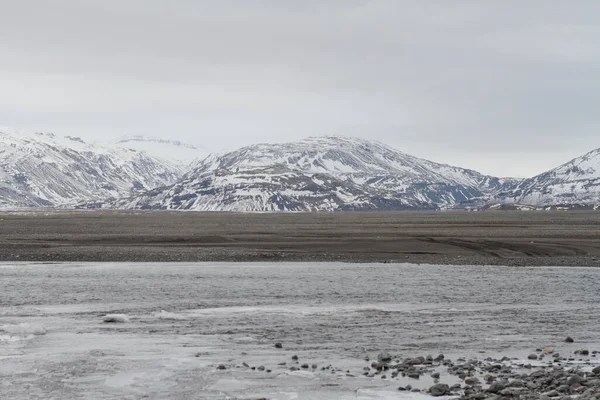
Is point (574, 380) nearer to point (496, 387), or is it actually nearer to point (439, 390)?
point (496, 387)

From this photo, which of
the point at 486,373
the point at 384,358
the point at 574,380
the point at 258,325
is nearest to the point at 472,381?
the point at 486,373

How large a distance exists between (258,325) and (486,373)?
11.5m

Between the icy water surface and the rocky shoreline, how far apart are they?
0.39 m

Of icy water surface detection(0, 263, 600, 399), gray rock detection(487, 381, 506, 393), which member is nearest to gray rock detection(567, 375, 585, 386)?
gray rock detection(487, 381, 506, 393)

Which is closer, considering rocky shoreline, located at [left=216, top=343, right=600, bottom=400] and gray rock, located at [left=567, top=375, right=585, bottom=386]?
rocky shoreline, located at [left=216, top=343, right=600, bottom=400]

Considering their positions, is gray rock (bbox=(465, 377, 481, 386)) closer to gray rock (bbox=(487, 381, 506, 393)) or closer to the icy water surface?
gray rock (bbox=(487, 381, 506, 393))

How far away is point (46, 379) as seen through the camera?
67.7 feet

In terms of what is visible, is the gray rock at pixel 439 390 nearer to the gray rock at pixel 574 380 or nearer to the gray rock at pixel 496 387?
the gray rock at pixel 496 387

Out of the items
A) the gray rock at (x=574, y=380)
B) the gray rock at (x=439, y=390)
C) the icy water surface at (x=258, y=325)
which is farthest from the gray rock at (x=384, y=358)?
the gray rock at (x=574, y=380)

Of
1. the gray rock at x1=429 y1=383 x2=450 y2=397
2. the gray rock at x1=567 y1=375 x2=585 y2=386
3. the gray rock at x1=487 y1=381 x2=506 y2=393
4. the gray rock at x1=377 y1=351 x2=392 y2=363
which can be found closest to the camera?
the gray rock at x1=487 y1=381 x2=506 y2=393

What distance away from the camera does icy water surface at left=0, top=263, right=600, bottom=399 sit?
20.5m

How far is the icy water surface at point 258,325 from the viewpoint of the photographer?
2045 centimetres

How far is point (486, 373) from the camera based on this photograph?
2077 centimetres

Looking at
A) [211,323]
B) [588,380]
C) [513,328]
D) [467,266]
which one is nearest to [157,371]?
[211,323]
